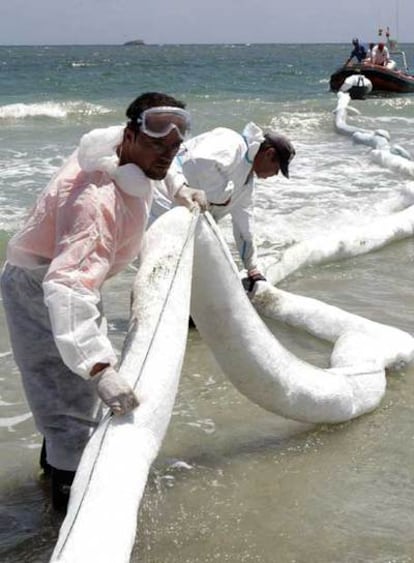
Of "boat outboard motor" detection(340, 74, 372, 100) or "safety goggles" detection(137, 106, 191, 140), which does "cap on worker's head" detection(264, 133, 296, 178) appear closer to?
"safety goggles" detection(137, 106, 191, 140)

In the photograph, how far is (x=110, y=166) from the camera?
256 cm

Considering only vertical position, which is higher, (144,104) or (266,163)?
(144,104)

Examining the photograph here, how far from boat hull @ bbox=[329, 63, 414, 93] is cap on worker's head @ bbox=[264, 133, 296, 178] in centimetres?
2358

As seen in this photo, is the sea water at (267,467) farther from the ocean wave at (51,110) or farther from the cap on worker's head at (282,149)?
the ocean wave at (51,110)

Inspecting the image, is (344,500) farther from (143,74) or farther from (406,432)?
(143,74)

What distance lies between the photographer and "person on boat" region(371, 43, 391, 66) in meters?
28.3

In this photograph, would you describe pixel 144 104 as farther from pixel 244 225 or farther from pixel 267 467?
pixel 244 225

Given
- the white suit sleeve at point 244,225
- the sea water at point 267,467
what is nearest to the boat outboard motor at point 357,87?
the sea water at point 267,467

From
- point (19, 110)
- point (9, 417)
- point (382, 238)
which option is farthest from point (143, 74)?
point (9, 417)

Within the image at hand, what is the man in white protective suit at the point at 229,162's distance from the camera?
4500mm

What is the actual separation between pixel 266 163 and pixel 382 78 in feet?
77.3

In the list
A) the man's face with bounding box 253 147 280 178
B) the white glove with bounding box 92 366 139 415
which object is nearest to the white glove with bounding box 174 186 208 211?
the white glove with bounding box 92 366 139 415

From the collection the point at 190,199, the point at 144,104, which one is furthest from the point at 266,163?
the point at 144,104

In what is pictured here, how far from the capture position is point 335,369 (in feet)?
12.9
